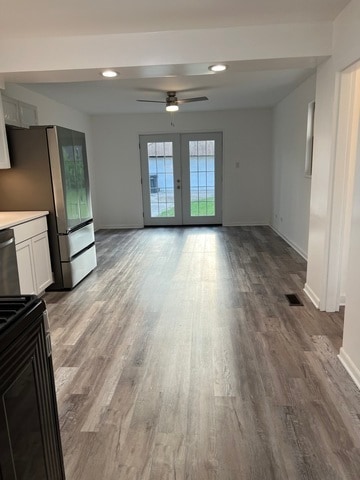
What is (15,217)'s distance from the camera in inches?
128

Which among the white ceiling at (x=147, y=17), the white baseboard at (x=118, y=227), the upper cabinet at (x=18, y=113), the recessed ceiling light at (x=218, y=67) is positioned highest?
the white ceiling at (x=147, y=17)

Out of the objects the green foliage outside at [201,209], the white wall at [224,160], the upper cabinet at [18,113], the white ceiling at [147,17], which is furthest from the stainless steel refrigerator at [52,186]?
the green foliage outside at [201,209]

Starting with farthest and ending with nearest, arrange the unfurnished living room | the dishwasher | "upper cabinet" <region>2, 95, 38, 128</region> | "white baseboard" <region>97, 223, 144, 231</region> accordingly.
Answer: "white baseboard" <region>97, 223, 144, 231</region> → "upper cabinet" <region>2, 95, 38, 128</region> → the dishwasher → the unfurnished living room

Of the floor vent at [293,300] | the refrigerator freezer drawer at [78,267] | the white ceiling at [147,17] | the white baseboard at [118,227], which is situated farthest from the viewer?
the white baseboard at [118,227]

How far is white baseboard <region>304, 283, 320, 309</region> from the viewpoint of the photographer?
3146 millimetres

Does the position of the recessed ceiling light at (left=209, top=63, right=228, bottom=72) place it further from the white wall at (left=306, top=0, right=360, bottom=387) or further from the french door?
the french door

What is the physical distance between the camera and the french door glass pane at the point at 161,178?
7227 mm

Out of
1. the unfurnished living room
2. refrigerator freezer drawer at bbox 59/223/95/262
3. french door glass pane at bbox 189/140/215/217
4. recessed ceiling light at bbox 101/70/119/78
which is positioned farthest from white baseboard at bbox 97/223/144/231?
recessed ceiling light at bbox 101/70/119/78

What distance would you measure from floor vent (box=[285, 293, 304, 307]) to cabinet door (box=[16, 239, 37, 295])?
2570mm

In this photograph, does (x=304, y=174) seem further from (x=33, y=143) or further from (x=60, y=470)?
(x=60, y=470)

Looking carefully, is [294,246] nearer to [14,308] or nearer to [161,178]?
[161,178]

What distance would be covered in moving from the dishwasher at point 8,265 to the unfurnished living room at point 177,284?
0.06 feet

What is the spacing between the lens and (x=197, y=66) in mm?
2887

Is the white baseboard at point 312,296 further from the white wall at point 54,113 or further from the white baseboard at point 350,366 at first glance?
the white wall at point 54,113
